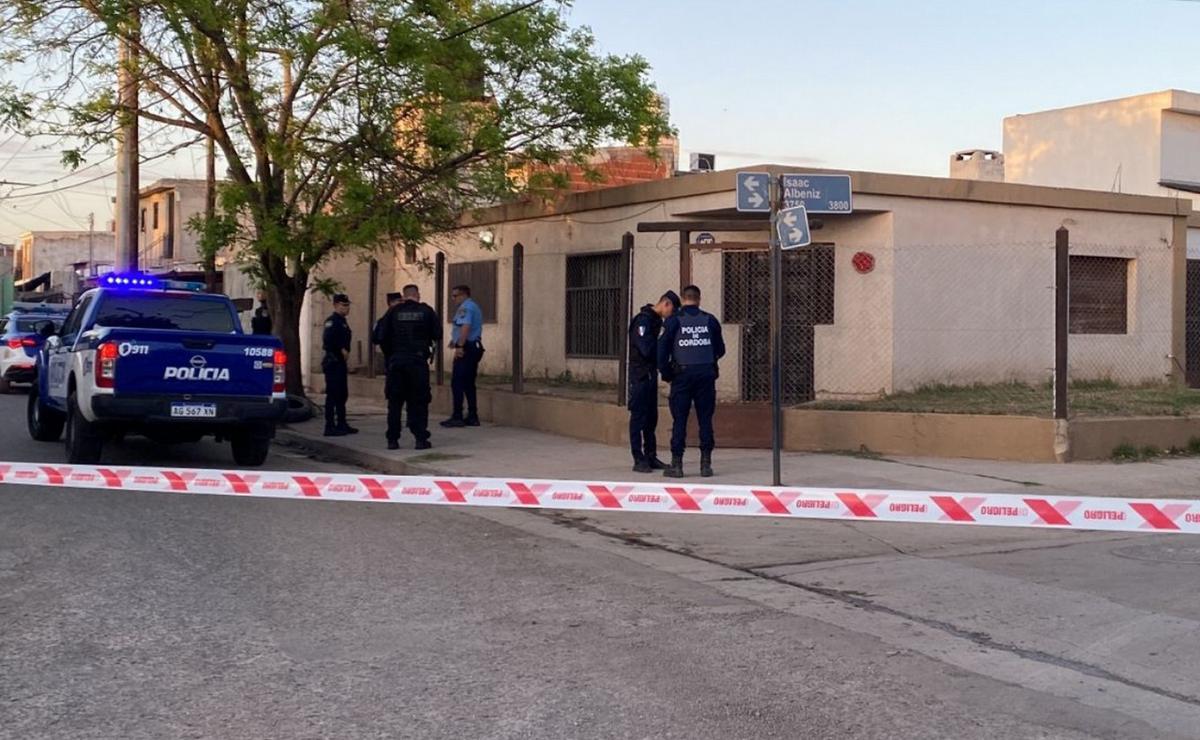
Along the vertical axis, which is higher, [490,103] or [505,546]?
[490,103]

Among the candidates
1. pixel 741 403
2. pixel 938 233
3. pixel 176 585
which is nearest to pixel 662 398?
pixel 741 403

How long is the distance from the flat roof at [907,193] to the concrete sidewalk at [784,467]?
3.58m

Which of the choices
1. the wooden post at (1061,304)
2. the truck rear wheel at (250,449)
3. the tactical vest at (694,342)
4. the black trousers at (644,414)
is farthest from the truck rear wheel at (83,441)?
the wooden post at (1061,304)

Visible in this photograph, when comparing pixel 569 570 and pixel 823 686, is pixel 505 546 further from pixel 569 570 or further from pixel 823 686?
pixel 823 686

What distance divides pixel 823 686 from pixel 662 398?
413 inches

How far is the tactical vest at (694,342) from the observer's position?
1212 centimetres

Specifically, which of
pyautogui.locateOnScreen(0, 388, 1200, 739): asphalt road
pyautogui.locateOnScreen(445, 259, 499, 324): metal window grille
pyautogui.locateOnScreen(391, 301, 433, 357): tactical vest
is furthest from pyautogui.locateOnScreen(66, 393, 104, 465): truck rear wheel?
pyautogui.locateOnScreen(445, 259, 499, 324): metal window grille

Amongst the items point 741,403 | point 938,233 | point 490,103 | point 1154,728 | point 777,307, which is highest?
point 490,103

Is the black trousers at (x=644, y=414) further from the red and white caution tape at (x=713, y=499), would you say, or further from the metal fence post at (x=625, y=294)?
the red and white caution tape at (x=713, y=499)

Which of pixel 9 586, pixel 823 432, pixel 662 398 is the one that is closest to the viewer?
pixel 9 586

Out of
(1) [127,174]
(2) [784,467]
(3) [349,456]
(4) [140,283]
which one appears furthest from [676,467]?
(1) [127,174]

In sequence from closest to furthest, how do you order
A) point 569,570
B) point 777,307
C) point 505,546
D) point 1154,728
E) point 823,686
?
point 1154,728, point 823,686, point 569,570, point 505,546, point 777,307

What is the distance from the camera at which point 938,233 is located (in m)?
16.8

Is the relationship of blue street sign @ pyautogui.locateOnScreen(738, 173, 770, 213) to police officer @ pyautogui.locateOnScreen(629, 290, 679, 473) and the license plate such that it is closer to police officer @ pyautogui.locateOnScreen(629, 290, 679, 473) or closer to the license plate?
police officer @ pyautogui.locateOnScreen(629, 290, 679, 473)
